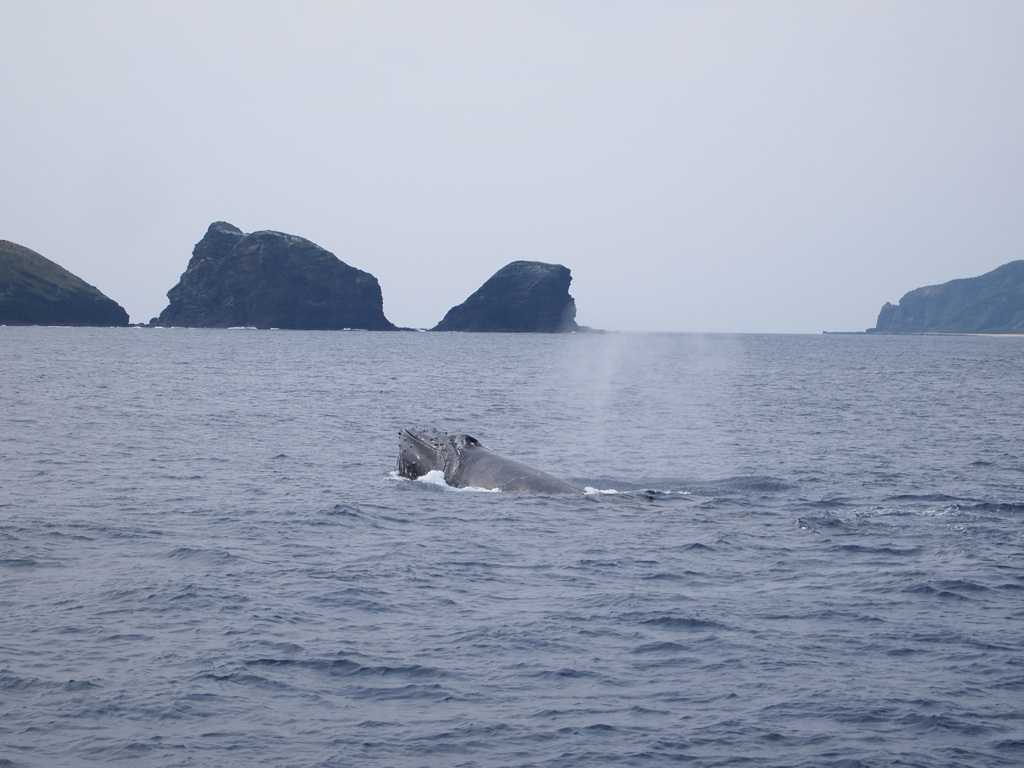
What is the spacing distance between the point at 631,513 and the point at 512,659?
10.5 metres

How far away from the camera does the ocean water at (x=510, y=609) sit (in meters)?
11.5

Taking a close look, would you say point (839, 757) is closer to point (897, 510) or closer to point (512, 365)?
point (897, 510)

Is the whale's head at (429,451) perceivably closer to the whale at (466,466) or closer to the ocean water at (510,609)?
the whale at (466,466)

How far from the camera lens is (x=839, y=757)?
35.9 feet

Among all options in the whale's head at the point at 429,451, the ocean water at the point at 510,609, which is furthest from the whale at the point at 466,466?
the ocean water at the point at 510,609

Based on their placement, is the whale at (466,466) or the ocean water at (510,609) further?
the whale at (466,466)

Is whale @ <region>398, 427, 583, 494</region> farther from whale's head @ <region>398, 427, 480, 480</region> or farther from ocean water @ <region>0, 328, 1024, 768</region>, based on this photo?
ocean water @ <region>0, 328, 1024, 768</region>

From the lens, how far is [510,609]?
635 inches

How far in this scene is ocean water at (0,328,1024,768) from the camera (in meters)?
11.5

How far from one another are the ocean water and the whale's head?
2.24 ft

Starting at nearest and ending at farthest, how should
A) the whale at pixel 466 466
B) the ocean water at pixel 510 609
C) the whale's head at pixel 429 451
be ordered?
the ocean water at pixel 510 609, the whale at pixel 466 466, the whale's head at pixel 429 451

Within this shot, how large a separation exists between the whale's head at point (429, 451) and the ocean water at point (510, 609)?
683 millimetres

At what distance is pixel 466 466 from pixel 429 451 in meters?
1.57

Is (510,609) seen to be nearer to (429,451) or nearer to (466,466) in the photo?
(466,466)
